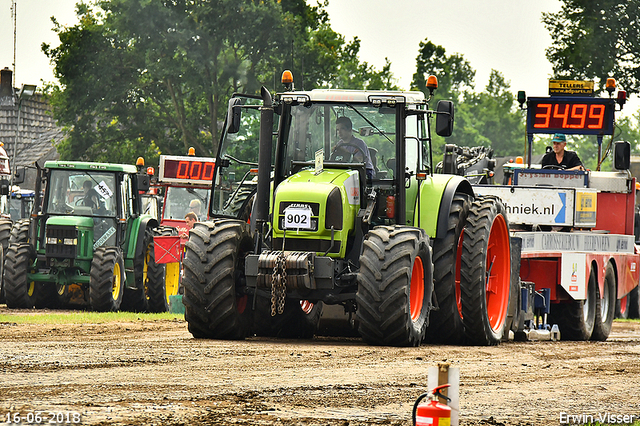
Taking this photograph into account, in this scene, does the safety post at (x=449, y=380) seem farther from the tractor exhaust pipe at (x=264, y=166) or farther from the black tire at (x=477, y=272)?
the black tire at (x=477, y=272)

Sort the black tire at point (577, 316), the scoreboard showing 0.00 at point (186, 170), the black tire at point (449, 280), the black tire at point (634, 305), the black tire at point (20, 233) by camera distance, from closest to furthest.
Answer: the black tire at point (449, 280) → the black tire at point (577, 316) → the black tire at point (20, 233) → the black tire at point (634, 305) → the scoreboard showing 0.00 at point (186, 170)

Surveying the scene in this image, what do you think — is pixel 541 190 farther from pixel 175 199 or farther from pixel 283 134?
pixel 175 199

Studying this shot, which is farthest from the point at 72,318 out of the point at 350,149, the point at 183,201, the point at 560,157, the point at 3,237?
the point at 183,201

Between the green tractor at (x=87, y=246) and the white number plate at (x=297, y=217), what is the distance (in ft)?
26.6

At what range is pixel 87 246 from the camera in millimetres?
18812

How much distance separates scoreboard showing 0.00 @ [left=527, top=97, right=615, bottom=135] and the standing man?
912 mm

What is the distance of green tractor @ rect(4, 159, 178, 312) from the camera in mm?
18281

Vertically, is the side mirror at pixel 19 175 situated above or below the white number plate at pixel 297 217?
above

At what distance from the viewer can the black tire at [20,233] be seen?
18750 millimetres

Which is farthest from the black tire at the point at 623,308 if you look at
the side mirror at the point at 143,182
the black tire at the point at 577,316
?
the side mirror at the point at 143,182

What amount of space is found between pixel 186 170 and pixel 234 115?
1330cm

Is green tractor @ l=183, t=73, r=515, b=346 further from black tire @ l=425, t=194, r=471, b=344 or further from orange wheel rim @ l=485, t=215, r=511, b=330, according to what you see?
orange wheel rim @ l=485, t=215, r=511, b=330

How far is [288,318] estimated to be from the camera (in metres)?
12.1

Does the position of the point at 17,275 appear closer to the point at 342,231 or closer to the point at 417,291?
the point at 342,231
